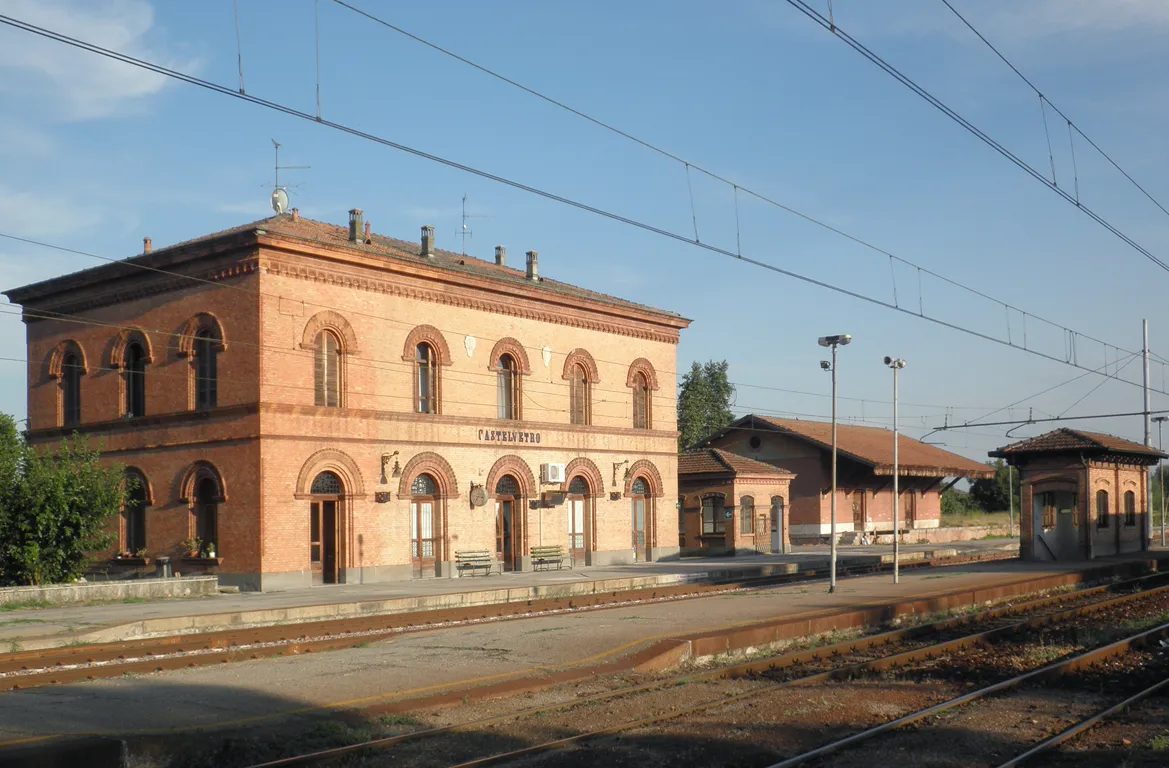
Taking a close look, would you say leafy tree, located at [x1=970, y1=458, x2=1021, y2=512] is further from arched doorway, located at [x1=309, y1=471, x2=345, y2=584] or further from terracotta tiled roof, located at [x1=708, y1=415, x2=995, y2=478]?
arched doorway, located at [x1=309, y1=471, x2=345, y2=584]

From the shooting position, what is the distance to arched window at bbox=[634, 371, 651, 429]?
3888 centimetres

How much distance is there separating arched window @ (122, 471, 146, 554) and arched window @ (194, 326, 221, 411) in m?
2.99

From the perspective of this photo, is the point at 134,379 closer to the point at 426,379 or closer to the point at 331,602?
the point at 426,379

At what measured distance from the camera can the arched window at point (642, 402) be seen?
38.9 meters

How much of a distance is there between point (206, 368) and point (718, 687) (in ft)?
64.5

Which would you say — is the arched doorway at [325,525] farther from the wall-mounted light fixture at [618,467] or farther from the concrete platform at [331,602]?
the wall-mounted light fixture at [618,467]

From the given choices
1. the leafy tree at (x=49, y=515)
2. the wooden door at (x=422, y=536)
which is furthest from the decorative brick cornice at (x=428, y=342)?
the leafy tree at (x=49, y=515)

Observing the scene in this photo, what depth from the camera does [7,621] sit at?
65.4 feet

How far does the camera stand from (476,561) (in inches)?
1261

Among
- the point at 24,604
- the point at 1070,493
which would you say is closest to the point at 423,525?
the point at 24,604

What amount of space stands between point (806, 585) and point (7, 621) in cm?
1742

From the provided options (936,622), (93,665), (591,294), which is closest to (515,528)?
(591,294)

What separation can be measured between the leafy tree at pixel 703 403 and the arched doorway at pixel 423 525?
40.2 metres

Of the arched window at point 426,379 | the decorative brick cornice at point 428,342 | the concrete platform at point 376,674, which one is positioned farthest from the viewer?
the arched window at point 426,379
